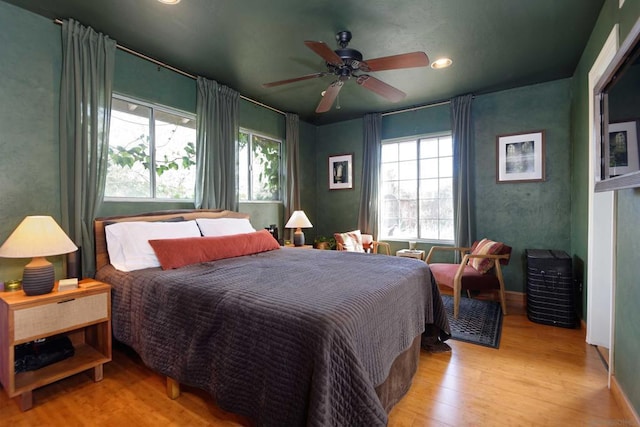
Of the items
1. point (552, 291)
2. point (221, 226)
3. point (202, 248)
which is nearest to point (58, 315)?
point (202, 248)

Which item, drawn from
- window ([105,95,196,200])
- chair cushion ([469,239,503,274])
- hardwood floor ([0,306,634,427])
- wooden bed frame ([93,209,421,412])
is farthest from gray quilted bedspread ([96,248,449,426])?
chair cushion ([469,239,503,274])

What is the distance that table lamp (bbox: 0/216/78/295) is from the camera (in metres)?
1.87

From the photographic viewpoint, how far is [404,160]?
4.73 m

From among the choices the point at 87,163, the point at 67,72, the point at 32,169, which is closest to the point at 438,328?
the point at 87,163

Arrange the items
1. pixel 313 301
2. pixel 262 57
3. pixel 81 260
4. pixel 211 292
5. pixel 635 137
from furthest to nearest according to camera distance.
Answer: pixel 262 57 → pixel 81 260 → pixel 211 292 → pixel 313 301 → pixel 635 137

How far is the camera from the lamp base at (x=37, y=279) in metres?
1.89

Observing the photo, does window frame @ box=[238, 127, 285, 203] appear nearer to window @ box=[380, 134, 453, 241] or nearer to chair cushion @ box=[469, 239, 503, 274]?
window @ box=[380, 134, 453, 241]

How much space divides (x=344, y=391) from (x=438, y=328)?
1.64 metres

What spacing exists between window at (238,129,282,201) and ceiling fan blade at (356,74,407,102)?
2.10m

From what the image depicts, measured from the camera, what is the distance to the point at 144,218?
2.85 metres

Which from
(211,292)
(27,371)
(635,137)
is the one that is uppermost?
(635,137)

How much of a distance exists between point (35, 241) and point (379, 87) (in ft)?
9.23

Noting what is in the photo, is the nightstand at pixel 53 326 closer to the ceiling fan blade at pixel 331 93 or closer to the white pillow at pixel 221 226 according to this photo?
the white pillow at pixel 221 226

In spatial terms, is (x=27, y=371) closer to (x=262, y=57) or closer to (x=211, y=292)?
(x=211, y=292)
